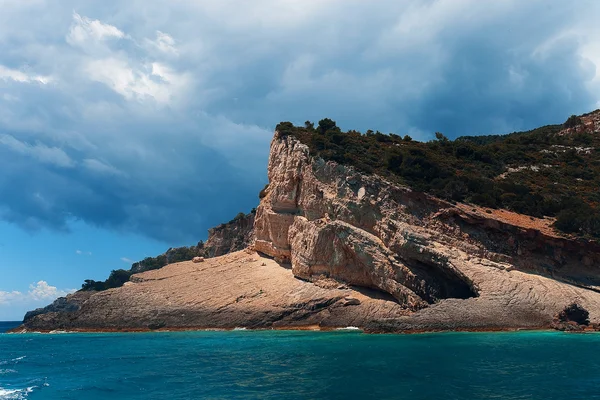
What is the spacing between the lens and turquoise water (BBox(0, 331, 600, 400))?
13.7 metres

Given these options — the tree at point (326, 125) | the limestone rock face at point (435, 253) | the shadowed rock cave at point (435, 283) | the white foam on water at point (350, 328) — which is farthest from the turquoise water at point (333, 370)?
the tree at point (326, 125)

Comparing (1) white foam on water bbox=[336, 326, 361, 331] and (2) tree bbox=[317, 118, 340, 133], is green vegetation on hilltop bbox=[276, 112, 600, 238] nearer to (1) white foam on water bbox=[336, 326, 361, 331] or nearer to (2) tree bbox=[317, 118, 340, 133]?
(2) tree bbox=[317, 118, 340, 133]

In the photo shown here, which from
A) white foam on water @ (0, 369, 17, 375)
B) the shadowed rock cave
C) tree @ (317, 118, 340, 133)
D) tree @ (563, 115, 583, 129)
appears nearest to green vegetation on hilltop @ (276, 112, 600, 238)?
tree @ (317, 118, 340, 133)

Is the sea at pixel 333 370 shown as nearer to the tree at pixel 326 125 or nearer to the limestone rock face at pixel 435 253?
the limestone rock face at pixel 435 253

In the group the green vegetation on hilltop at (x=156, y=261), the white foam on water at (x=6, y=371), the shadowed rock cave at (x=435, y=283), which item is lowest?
the white foam on water at (x=6, y=371)

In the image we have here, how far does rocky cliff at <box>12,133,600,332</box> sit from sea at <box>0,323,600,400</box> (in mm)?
4418

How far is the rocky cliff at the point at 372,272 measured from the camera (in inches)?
1241

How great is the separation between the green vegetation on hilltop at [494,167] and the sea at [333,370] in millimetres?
14036

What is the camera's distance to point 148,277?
5266cm

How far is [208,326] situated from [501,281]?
80.8 ft

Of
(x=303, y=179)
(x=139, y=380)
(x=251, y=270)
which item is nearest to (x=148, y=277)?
(x=251, y=270)

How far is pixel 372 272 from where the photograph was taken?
3678cm

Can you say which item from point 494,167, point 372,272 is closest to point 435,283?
point 372,272

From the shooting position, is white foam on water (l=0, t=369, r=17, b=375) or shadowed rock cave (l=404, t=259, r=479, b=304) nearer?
white foam on water (l=0, t=369, r=17, b=375)
